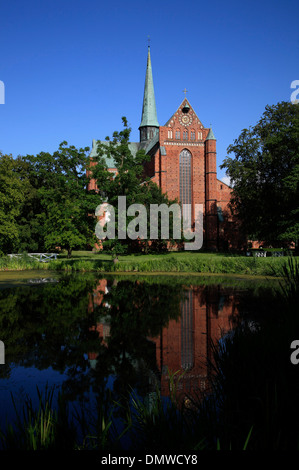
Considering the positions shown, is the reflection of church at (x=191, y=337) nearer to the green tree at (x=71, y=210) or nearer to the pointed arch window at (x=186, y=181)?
the green tree at (x=71, y=210)

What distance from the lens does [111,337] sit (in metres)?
8.01

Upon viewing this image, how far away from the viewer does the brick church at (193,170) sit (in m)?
47.2

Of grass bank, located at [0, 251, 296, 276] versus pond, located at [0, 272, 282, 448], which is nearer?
pond, located at [0, 272, 282, 448]

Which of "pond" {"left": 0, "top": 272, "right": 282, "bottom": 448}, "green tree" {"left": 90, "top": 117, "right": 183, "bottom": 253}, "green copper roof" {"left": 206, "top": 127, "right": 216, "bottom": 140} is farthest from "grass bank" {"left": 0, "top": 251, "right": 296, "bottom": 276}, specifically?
"green copper roof" {"left": 206, "top": 127, "right": 216, "bottom": 140}

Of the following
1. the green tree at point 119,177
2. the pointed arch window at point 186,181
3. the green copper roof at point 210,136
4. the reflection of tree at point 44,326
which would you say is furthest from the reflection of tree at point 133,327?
the green copper roof at point 210,136

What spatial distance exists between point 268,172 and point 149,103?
3496cm

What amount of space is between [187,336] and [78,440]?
15.8ft

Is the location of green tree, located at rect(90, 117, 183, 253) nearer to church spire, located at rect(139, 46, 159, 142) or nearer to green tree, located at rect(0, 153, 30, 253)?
green tree, located at rect(0, 153, 30, 253)

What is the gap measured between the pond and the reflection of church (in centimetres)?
2

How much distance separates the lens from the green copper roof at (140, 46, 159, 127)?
6100 cm

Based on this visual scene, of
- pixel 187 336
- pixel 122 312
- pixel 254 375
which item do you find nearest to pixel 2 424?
pixel 254 375

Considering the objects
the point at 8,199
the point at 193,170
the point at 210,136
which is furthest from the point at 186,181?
the point at 8,199

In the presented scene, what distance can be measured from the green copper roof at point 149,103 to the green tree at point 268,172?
29154 millimetres

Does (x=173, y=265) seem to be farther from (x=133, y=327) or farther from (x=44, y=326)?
(x=44, y=326)
